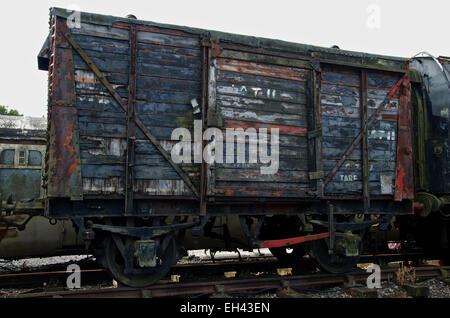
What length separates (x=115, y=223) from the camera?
235 inches

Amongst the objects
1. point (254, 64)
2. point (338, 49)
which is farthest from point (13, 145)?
point (338, 49)

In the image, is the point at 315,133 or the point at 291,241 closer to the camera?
the point at 291,241

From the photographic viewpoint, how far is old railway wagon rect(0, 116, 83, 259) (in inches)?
327

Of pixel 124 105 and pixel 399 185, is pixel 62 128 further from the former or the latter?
pixel 399 185

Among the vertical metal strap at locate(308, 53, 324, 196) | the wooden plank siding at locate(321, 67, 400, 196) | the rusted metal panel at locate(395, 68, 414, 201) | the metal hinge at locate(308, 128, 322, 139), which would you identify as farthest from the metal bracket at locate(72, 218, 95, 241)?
the rusted metal panel at locate(395, 68, 414, 201)

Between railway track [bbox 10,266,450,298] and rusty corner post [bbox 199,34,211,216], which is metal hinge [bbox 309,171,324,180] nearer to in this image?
railway track [bbox 10,266,450,298]

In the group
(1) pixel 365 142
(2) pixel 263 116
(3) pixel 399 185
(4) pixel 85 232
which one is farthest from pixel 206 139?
(3) pixel 399 185

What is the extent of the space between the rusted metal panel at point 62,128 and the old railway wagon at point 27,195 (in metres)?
3.15

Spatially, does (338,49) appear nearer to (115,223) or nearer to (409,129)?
(409,129)

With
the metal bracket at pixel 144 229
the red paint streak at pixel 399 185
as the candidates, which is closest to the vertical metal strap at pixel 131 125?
the metal bracket at pixel 144 229

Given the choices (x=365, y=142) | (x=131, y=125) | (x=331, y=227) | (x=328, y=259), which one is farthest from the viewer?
(x=365, y=142)

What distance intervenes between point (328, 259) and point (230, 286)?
2160 mm

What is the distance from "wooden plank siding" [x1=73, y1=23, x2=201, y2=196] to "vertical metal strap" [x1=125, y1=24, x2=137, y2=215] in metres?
0.08

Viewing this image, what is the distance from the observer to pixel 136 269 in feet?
19.1
